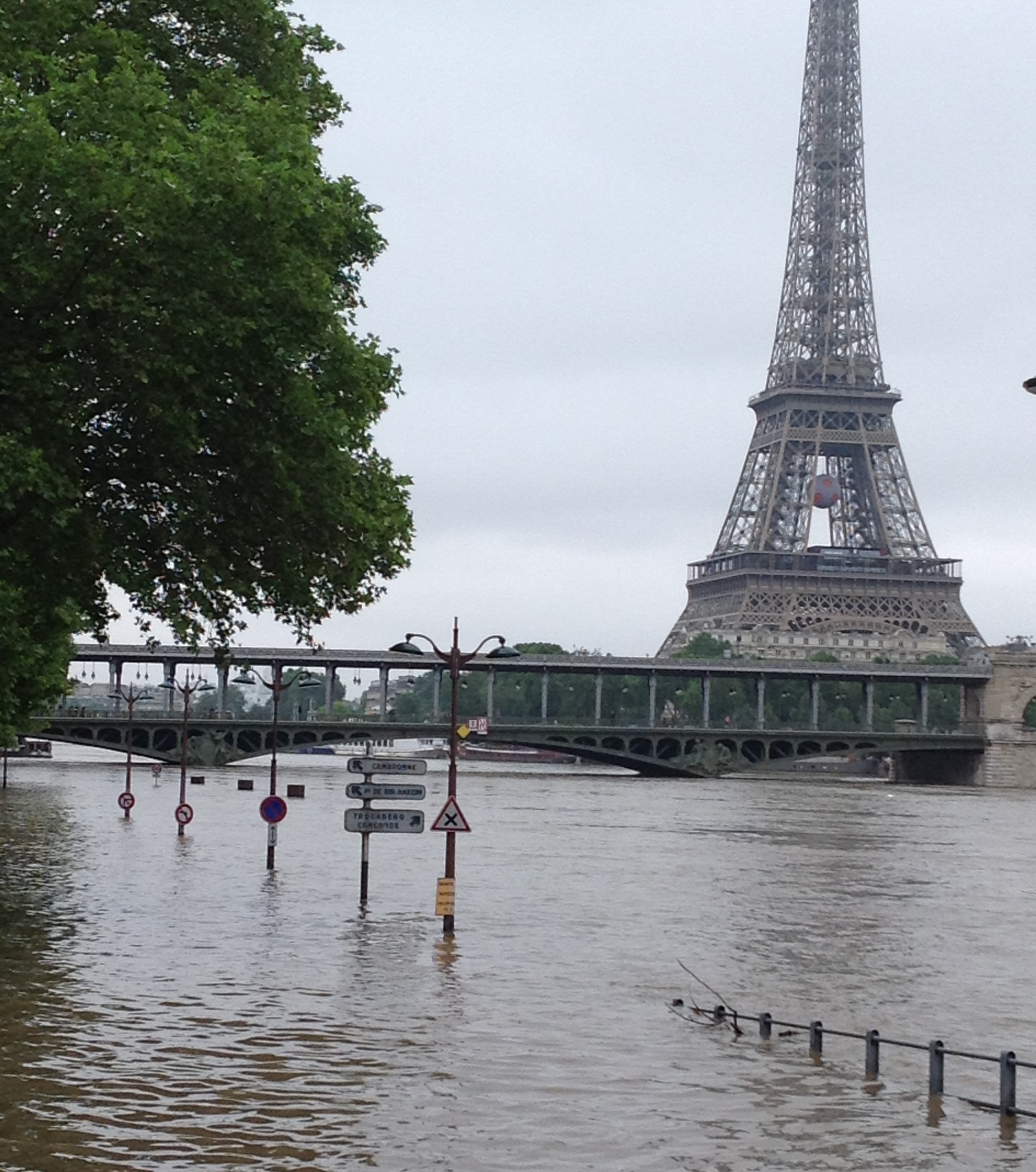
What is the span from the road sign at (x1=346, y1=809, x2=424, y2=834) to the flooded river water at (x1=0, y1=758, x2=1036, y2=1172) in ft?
6.08

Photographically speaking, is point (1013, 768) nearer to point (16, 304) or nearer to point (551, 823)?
point (551, 823)

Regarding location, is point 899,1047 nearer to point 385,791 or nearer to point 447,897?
point 447,897

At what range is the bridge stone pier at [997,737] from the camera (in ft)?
518

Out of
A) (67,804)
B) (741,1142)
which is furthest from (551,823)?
(741,1142)

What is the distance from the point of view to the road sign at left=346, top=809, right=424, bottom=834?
3512 centimetres

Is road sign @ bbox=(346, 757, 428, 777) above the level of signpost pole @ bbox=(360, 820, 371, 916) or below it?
above

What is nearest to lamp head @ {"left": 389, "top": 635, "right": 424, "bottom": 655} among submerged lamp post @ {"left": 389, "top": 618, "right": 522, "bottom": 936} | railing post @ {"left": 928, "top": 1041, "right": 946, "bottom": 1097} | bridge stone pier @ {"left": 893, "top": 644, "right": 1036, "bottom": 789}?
submerged lamp post @ {"left": 389, "top": 618, "right": 522, "bottom": 936}

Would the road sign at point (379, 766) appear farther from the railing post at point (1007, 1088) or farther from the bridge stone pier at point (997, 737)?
the bridge stone pier at point (997, 737)

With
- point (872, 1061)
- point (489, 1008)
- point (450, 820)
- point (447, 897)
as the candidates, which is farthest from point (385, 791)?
point (872, 1061)

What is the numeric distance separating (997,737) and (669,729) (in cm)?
2779

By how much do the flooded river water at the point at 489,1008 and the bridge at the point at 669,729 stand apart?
79225 millimetres

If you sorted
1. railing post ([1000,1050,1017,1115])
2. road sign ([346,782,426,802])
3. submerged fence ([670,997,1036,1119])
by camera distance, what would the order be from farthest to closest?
1. road sign ([346,782,426,802])
2. submerged fence ([670,997,1036,1119])
3. railing post ([1000,1050,1017,1115])

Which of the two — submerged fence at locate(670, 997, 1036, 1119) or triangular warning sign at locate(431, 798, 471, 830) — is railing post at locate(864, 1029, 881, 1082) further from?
triangular warning sign at locate(431, 798, 471, 830)

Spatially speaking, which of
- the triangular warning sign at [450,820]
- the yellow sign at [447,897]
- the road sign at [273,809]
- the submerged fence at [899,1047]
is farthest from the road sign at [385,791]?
the submerged fence at [899,1047]
